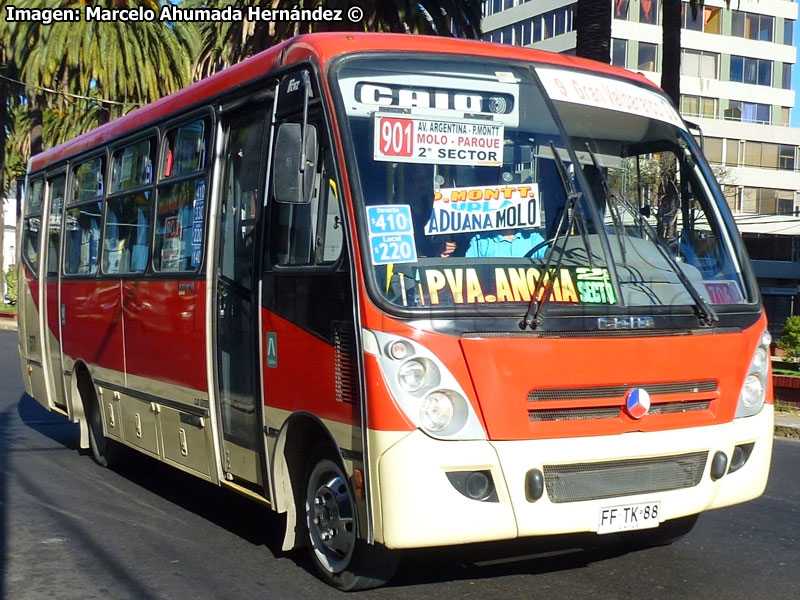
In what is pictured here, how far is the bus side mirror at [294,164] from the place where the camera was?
5730mm

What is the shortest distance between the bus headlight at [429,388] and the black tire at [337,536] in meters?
0.65

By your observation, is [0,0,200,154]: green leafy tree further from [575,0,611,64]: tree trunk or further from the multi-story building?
the multi-story building

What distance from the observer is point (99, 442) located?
1027cm

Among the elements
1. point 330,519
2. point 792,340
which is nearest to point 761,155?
point 792,340

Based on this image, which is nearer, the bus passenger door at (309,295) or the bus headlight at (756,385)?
the bus passenger door at (309,295)

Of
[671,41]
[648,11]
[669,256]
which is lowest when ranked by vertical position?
[669,256]

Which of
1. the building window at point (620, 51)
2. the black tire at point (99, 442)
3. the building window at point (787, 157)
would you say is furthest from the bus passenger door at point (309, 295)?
the building window at point (787, 157)

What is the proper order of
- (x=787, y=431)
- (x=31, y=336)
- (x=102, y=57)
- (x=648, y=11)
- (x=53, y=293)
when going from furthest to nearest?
1. (x=648, y=11)
2. (x=102, y=57)
3. (x=787, y=431)
4. (x=31, y=336)
5. (x=53, y=293)

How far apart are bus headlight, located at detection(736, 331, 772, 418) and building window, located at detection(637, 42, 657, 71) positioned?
5454 cm

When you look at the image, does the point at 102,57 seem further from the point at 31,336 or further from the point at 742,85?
the point at 742,85

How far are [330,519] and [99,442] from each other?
4.78m

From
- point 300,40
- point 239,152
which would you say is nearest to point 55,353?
point 239,152

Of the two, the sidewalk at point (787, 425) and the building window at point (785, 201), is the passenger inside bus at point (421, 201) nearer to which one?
the sidewalk at point (787, 425)

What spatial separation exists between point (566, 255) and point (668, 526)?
205cm
